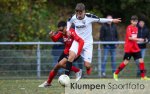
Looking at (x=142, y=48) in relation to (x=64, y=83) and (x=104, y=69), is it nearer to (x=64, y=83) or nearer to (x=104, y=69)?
(x=104, y=69)

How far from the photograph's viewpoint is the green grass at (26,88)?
1513 cm

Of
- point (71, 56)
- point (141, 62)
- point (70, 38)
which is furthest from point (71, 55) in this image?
point (141, 62)

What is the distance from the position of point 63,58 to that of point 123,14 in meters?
11.3

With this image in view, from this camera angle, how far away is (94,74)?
20828 mm

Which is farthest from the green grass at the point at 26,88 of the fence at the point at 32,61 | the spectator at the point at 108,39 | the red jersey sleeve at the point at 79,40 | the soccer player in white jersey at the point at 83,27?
the spectator at the point at 108,39

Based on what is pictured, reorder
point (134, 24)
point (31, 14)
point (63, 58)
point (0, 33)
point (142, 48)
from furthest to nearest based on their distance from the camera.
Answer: point (31, 14)
point (0, 33)
point (142, 48)
point (134, 24)
point (63, 58)

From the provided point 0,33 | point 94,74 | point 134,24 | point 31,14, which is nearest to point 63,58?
point 134,24

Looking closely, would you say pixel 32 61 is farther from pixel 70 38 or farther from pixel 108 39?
pixel 70 38

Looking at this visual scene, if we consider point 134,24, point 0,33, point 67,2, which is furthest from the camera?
point 67,2

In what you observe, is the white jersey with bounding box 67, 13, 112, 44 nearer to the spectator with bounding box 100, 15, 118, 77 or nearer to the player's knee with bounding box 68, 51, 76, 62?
the player's knee with bounding box 68, 51, 76, 62

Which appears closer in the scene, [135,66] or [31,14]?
[135,66]

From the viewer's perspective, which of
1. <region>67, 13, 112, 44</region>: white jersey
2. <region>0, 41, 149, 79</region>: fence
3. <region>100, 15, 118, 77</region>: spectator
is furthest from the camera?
<region>100, 15, 118, 77</region>: spectator

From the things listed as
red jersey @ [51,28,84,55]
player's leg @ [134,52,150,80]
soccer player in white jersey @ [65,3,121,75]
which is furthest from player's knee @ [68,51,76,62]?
player's leg @ [134,52,150,80]

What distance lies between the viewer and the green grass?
15133 mm
